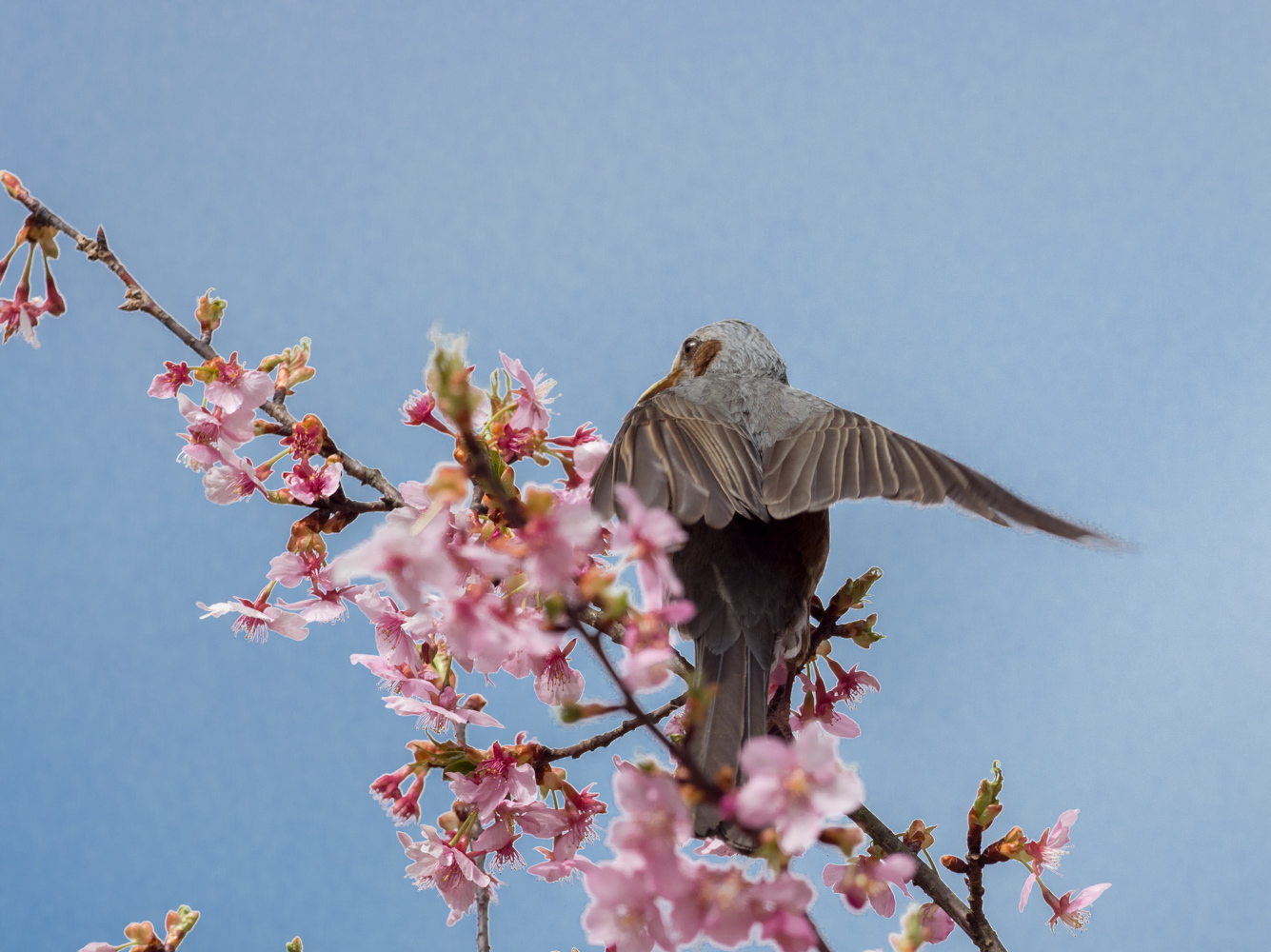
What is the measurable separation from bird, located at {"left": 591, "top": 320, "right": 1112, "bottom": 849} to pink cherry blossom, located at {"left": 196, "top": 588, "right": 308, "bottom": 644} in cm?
81

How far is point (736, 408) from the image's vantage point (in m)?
2.40

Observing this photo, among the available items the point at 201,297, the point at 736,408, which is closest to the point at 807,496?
the point at 736,408

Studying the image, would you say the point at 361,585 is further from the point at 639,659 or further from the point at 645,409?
the point at 639,659

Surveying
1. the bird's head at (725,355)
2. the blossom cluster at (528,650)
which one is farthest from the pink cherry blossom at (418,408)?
the bird's head at (725,355)

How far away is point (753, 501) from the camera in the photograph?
1.89 m

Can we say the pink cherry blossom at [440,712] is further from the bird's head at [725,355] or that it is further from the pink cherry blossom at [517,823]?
Result: the bird's head at [725,355]

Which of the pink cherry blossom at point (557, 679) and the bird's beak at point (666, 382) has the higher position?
the bird's beak at point (666, 382)

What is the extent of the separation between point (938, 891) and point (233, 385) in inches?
67.8

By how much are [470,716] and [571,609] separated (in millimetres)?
1079

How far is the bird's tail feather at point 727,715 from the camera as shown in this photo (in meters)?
1.27

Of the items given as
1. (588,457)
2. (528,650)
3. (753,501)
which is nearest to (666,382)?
(588,457)

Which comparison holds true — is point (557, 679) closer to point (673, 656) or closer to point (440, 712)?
point (440, 712)

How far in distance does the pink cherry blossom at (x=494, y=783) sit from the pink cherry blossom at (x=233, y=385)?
0.90 m

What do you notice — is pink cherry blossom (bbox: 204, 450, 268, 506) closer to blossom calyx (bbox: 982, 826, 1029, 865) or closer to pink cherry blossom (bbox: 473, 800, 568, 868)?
pink cherry blossom (bbox: 473, 800, 568, 868)
